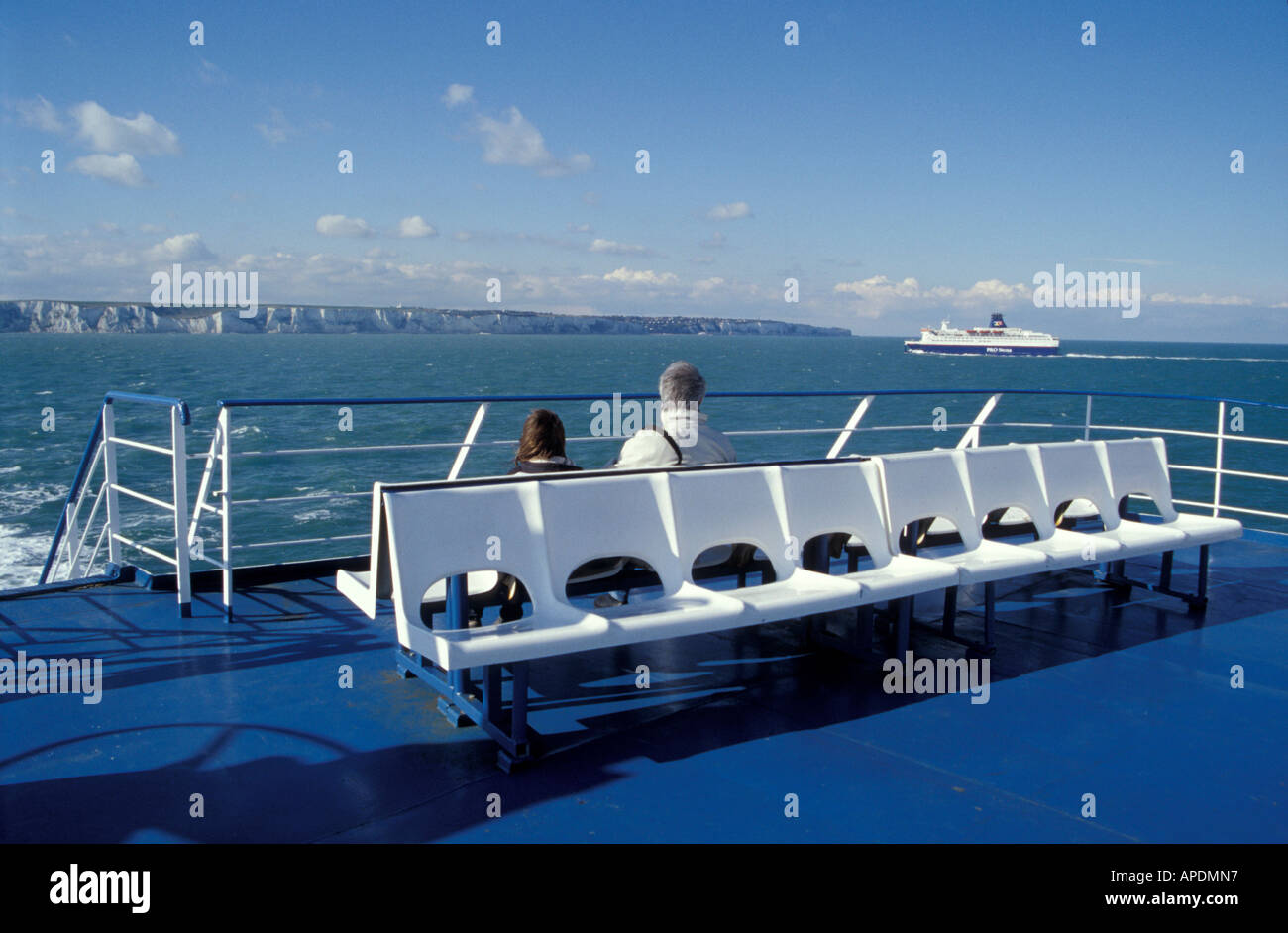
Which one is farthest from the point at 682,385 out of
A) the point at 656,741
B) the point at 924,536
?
the point at 924,536

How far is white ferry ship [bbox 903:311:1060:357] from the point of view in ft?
391

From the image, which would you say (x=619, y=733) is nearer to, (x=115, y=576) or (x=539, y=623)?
(x=539, y=623)

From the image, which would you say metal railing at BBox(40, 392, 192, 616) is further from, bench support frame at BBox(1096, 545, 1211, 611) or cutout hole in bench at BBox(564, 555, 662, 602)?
bench support frame at BBox(1096, 545, 1211, 611)

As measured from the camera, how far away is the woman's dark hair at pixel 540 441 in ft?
12.2

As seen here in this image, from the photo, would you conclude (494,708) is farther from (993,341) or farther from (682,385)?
(993,341)

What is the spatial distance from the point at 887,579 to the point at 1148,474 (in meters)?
2.32

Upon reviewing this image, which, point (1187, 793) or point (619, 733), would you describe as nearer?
point (1187, 793)

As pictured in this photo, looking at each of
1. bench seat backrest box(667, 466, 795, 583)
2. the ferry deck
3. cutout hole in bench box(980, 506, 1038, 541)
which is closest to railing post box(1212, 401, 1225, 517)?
cutout hole in bench box(980, 506, 1038, 541)

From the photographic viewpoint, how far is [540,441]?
3725 mm

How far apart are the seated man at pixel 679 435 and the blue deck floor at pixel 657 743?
82 cm
